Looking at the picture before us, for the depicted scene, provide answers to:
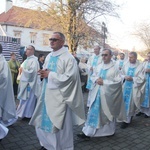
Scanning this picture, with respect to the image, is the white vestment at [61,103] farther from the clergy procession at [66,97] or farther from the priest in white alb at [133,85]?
the priest in white alb at [133,85]

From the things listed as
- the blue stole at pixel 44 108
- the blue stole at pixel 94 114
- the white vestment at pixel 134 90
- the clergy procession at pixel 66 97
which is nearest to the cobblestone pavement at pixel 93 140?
the clergy procession at pixel 66 97

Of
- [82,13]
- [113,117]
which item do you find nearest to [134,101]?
[113,117]

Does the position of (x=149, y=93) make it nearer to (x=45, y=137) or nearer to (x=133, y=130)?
(x=133, y=130)

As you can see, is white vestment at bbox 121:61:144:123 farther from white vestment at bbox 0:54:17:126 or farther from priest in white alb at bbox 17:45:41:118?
white vestment at bbox 0:54:17:126

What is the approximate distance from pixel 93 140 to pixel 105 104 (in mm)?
838

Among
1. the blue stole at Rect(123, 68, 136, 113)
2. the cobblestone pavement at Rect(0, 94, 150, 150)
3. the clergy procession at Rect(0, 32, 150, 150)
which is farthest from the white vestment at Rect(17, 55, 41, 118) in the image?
the blue stole at Rect(123, 68, 136, 113)

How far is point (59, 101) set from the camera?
3.81 meters

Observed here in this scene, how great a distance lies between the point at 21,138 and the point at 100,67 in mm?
2410

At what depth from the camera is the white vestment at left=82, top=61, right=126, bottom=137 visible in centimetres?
501

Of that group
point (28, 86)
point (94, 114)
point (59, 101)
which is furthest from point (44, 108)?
point (28, 86)

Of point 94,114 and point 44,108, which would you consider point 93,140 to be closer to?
point 94,114

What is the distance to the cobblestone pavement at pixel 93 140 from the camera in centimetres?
454

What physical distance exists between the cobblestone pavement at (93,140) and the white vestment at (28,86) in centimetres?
43

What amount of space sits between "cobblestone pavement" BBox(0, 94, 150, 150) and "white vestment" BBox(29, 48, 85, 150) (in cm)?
62
